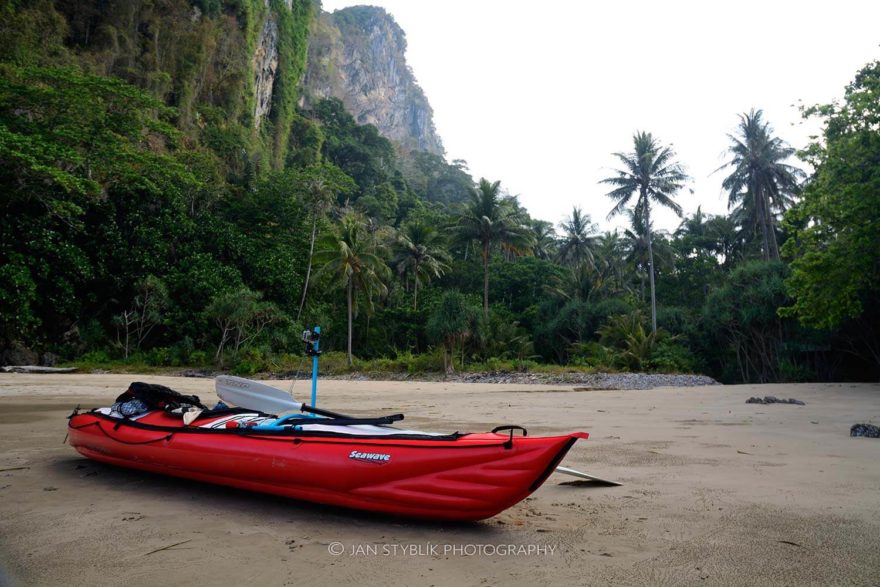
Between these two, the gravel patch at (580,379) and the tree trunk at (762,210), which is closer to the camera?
the gravel patch at (580,379)

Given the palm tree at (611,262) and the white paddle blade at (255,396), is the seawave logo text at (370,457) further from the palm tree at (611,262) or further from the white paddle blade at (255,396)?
the palm tree at (611,262)

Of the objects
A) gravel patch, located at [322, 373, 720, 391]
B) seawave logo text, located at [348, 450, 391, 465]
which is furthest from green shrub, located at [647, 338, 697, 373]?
seawave logo text, located at [348, 450, 391, 465]

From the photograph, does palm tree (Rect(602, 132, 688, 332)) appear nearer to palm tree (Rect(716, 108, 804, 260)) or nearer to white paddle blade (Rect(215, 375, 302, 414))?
palm tree (Rect(716, 108, 804, 260))

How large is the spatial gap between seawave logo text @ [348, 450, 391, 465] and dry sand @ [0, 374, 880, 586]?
1.25 ft

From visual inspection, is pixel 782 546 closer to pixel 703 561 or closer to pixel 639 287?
pixel 703 561

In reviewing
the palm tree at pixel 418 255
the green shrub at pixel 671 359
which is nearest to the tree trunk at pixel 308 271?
the palm tree at pixel 418 255

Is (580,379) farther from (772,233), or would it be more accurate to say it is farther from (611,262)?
(611,262)

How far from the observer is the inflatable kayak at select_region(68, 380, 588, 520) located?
108 inches

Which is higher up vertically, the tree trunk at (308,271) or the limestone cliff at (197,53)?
the limestone cliff at (197,53)

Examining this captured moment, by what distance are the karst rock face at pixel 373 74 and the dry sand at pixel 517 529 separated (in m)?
82.2

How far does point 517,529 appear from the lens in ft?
9.70

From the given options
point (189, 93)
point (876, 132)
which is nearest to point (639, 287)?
point (876, 132)

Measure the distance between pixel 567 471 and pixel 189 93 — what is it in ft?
109

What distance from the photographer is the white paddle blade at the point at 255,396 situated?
4277 mm
